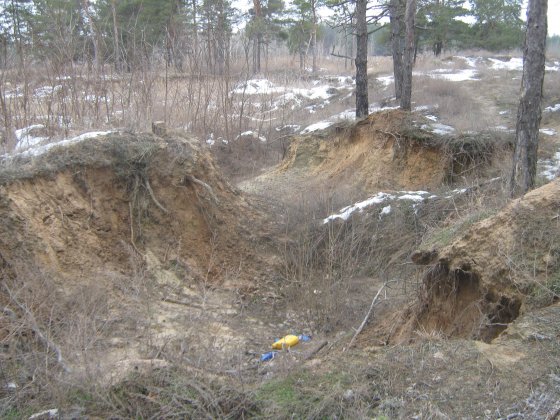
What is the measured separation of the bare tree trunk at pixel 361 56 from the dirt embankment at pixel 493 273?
8794 mm

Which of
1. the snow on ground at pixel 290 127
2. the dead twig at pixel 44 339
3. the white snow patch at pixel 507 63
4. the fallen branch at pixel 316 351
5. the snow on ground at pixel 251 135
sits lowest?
the fallen branch at pixel 316 351

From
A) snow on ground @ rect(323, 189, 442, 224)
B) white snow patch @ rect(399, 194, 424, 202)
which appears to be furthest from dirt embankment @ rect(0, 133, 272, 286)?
white snow patch @ rect(399, 194, 424, 202)

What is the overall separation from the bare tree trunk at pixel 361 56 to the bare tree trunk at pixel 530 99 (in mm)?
6241

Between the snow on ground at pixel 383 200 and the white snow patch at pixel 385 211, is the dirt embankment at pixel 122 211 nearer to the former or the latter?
the snow on ground at pixel 383 200

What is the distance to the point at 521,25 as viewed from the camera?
31531mm

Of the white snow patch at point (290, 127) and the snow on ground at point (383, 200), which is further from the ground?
the white snow patch at point (290, 127)

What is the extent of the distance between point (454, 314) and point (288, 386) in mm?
1967

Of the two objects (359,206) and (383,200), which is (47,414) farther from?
(383,200)

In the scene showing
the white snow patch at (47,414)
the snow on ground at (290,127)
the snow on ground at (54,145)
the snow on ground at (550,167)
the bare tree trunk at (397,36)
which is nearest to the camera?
the white snow patch at (47,414)

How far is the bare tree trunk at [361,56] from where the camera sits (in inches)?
516

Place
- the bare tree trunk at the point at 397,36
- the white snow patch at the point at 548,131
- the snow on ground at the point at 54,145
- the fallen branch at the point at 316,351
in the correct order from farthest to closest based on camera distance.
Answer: the bare tree trunk at the point at 397,36
the white snow patch at the point at 548,131
the snow on ground at the point at 54,145
the fallen branch at the point at 316,351

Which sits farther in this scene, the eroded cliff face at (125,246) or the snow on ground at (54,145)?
the snow on ground at (54,145)

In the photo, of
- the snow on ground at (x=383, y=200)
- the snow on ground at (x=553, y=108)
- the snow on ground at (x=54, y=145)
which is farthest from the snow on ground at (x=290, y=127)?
the snow on ground at (x=54, y=145)

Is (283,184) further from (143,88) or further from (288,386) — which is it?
(288,386)
